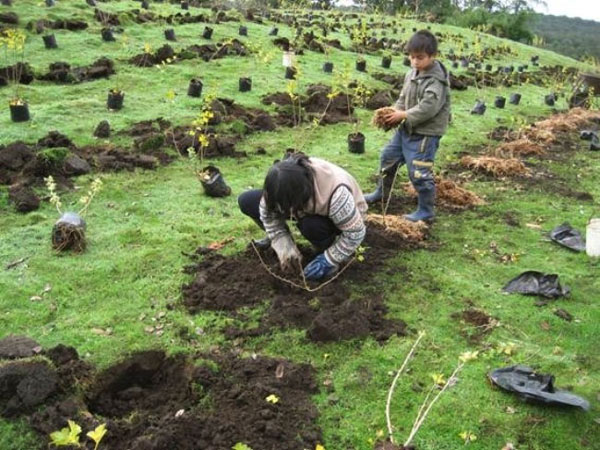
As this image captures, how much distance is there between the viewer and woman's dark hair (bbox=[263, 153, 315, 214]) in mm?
3193

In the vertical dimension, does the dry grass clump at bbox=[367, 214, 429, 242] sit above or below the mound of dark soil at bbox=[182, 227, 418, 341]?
above

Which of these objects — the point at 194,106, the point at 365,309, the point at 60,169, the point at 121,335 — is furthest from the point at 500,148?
the point at 121,335

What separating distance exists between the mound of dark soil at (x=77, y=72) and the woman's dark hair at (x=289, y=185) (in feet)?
22.3

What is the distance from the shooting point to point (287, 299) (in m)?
3.73

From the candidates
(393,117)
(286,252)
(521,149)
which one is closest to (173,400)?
(286,252)

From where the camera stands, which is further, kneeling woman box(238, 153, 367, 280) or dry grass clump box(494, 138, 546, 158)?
dry grass clump box(494, 138, 546, 158)

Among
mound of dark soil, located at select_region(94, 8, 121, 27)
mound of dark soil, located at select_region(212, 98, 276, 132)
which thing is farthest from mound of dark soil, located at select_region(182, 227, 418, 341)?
mound of dark soil, located at select_region(94, 8, 121, 27)

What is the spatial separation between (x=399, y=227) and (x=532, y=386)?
6.91 ft

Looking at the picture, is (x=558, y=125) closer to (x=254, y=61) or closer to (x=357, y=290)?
(x=254, y=61)

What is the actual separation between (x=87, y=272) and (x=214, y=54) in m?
7.74

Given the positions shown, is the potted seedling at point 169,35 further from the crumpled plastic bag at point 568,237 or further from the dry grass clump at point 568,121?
the crumpled plastic bag at point 568,237

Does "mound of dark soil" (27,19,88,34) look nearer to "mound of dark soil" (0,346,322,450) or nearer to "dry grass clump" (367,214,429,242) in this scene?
"dry grass clump" (367,214,429,242)

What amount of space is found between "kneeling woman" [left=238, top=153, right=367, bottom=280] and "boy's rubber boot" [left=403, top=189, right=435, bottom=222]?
56.2 inches

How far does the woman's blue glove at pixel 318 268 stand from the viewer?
3768mm
